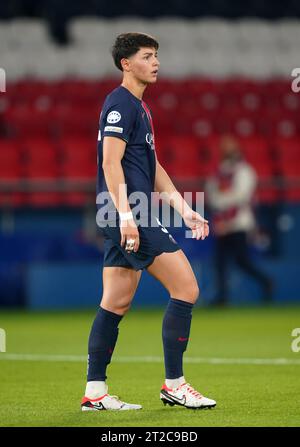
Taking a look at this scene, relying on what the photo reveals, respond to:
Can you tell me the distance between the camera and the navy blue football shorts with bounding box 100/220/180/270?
6.62 metres

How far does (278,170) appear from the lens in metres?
17.3

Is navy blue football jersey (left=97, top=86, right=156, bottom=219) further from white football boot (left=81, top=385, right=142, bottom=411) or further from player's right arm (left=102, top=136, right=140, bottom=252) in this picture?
white football boot (left=81, top=385, right=142, bottom=411)

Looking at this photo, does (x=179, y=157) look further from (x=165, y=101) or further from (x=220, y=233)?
(x=165, y=101)

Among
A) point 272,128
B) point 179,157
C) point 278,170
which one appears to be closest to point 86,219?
point 179,157

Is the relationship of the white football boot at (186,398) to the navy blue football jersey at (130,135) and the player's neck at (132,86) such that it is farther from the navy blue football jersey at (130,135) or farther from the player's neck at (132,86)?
the player's neck at (132,86)

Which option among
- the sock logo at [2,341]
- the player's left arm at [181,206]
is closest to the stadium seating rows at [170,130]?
the sock logo at [2,341]

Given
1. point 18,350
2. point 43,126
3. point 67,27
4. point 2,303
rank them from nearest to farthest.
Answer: point 18,350, point 2,303, point 43,126, point 67,27

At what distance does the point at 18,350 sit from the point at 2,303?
13.5 feet

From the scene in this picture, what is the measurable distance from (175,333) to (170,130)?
12525 millimetres

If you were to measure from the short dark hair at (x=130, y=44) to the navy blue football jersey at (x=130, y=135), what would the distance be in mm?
214

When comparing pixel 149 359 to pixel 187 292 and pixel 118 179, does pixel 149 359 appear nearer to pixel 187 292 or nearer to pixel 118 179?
pixel 187 292

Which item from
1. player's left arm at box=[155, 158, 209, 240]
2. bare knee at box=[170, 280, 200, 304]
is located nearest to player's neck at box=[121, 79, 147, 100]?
player's left arm at box=[155, 158, 209, 240]

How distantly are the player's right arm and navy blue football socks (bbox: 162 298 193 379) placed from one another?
21.0 inches

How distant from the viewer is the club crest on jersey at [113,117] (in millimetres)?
6566
